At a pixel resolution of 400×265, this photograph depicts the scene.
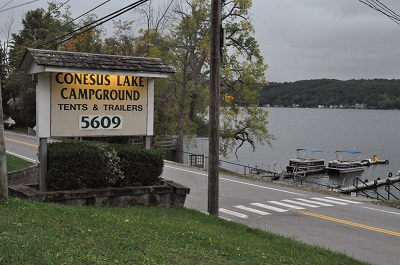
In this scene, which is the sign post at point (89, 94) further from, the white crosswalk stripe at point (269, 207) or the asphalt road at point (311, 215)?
the white crosswalk stripe at point (269, 207)

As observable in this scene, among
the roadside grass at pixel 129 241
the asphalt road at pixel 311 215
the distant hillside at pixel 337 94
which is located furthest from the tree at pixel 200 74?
the distant hillside at pixel 337 94

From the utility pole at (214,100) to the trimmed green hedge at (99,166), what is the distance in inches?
57.2

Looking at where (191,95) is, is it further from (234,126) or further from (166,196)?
(166,196)

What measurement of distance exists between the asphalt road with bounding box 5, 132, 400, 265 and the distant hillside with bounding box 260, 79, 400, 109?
136856mm

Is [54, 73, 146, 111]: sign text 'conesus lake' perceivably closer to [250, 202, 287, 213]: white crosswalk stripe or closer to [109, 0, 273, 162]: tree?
[250, 202, 287, 213]: white crosswalk stripe

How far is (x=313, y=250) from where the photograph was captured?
941 centimetres

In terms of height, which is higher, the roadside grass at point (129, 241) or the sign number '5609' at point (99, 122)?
the sign number '5609' at point (99, 122)

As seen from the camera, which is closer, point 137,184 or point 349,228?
point 137,184

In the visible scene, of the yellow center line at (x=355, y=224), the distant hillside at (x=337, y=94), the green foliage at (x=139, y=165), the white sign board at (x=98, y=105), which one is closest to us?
the white sign board at (x=98, y=105)

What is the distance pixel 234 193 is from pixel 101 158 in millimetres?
10459

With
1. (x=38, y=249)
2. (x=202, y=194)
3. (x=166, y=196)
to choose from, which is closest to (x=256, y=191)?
(x=202, y=194)

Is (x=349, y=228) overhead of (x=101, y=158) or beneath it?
beneath

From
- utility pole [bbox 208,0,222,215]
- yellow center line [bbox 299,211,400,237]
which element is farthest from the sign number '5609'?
yellow center line [bbox 299,211,400,237]

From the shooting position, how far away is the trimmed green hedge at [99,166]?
1038 centimetres
